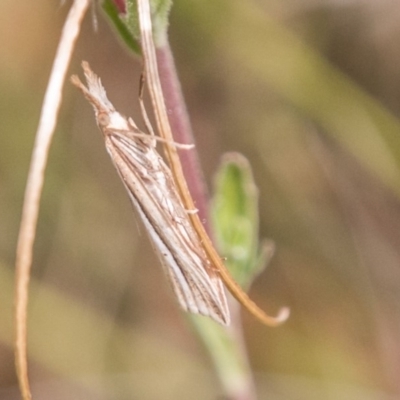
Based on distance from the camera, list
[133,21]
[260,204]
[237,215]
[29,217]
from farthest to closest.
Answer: [260,204] < [237,215] < [133,21] < [29,217]

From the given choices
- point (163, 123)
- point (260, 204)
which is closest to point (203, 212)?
point (163, 123)

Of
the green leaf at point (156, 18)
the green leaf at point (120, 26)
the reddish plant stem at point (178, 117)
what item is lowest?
the reddish plant stem at point (178, 117)

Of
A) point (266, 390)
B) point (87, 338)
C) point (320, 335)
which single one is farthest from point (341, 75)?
point (87, 338)

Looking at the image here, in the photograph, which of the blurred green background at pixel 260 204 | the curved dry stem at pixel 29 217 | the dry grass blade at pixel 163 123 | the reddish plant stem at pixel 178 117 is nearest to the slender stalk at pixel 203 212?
the reddish plant stem at pixel 178 117

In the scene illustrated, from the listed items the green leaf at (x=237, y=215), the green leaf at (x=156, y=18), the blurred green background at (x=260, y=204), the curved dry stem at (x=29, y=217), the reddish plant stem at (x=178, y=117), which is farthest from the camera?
the blurred green background at (x=260, y=204)

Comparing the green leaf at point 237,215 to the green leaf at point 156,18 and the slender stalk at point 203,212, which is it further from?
the green leaf at point 156,18

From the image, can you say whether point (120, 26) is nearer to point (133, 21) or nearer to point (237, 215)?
point (133, 21)

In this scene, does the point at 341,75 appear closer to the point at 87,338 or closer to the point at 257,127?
the point at 257,127
